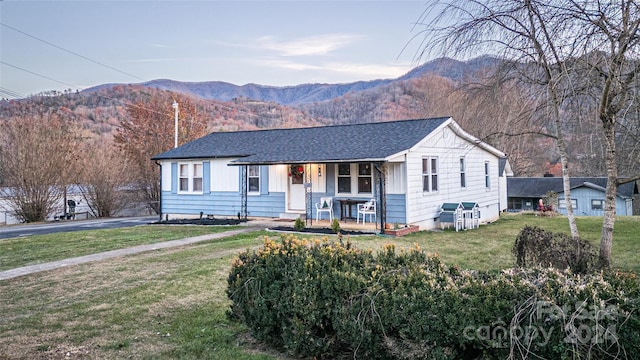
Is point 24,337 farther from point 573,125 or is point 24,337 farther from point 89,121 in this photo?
point 89,121

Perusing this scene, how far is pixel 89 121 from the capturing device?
4034cm

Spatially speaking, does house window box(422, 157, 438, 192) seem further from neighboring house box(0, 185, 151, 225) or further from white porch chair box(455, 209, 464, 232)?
neighboring house box(0, 185, 151, 225)

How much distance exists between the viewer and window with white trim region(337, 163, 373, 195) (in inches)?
586

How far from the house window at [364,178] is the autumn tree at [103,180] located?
16227 mm

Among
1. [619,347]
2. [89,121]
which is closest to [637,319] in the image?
[619,347]

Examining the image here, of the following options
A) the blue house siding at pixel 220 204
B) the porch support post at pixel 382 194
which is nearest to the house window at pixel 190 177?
the blue house siding at pixel 220 204

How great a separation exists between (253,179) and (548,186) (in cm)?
2674

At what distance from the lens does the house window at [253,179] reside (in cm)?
1745

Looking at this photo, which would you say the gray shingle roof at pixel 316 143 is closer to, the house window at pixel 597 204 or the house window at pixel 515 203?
the house window at pixel 597 204

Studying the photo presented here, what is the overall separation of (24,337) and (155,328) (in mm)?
1377

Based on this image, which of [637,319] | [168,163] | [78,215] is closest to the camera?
[637,319]

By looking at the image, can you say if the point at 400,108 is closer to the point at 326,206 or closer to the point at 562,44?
the point at 326,206

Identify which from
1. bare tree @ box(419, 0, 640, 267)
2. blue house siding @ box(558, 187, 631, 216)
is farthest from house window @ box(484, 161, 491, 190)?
blue house siding @ box(558, 187, 631, 216)

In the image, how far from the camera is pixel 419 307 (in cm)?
321
